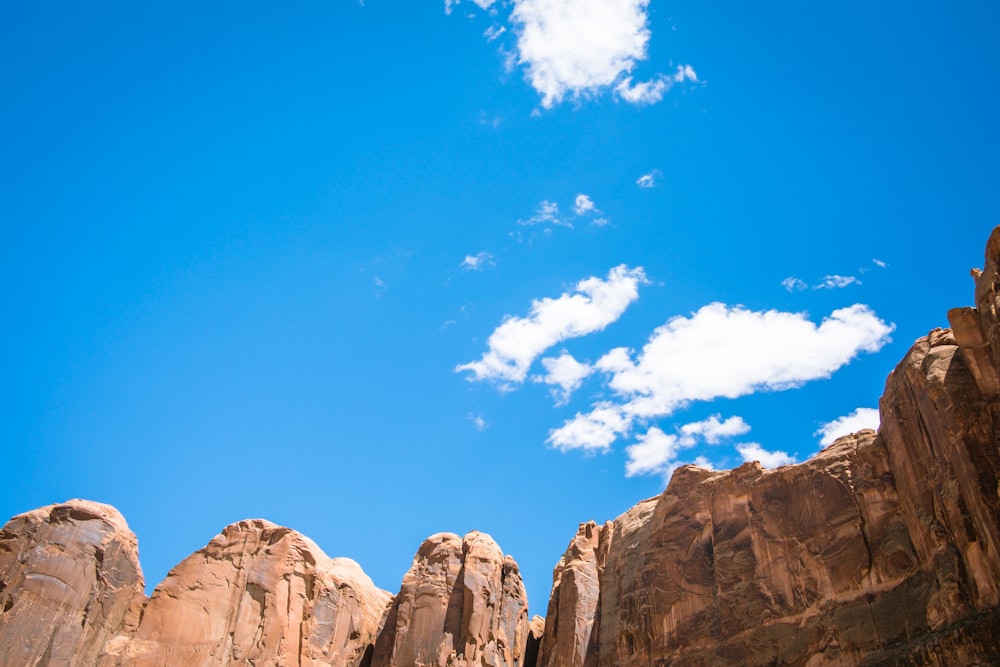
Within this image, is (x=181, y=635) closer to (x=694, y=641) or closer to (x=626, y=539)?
(x=626, y=539)

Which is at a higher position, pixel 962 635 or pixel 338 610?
pixel 338 610

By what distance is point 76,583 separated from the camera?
50.3 meters

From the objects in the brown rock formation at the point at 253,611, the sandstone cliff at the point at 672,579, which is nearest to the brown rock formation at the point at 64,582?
the sandstone cliff at the point at 672,579

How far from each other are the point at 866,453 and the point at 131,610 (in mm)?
37561

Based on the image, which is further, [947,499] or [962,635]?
[947,499]

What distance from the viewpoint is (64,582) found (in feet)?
164

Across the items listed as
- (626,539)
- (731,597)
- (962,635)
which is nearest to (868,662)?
(962,635)

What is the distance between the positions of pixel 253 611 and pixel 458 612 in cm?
1109

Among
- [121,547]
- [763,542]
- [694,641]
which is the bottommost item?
[694,641]

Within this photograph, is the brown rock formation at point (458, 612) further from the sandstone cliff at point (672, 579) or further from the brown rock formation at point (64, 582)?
the brown rock formation at point (64, 582)

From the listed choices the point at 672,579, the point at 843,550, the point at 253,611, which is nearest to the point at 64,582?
the point at 253,611

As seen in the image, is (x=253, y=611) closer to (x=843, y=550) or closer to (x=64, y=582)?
(x=64, y=582)

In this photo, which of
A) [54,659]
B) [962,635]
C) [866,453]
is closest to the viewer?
[962,635]

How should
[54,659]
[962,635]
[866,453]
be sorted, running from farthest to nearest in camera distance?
[54,659]
[866,453]
[962,635]
